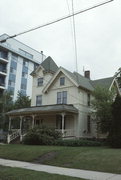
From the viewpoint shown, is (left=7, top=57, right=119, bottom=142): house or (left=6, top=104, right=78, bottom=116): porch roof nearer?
(left=6, top=104, right=78, bottom=116): porch roof

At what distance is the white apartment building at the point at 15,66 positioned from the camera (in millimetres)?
54625

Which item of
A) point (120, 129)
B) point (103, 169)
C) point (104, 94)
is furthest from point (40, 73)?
point (103, 169)

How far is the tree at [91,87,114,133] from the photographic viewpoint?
75.2ft

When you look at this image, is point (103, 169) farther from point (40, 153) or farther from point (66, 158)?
point (40, 153)

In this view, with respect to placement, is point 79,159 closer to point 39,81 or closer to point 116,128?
point 116,128

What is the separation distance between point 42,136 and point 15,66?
40.2m

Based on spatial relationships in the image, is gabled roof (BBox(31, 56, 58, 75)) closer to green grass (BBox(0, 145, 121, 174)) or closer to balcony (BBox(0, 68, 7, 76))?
green grass (BBox(0, 145, 121, 174))

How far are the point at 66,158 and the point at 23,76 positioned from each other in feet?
157

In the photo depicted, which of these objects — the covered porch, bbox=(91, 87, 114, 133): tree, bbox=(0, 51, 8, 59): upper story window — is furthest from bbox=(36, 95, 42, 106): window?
bbox=(0, 51, 8, 59): upper story window

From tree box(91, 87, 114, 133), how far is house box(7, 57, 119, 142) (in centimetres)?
223

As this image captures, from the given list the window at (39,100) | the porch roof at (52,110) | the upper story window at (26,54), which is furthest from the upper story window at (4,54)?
the porch roof at (52,110)

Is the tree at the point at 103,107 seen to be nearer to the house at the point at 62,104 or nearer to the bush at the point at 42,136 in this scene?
the house at the point at 62,104

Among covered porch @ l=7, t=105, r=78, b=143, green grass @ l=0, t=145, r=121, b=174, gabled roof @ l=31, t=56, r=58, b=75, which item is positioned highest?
A: gabled roof @ l=31, t=56, r=58, b=75

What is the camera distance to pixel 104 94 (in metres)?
23.8
